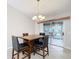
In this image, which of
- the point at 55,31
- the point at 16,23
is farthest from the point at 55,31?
the point at 16,23

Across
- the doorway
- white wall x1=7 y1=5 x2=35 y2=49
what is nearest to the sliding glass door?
the doorway

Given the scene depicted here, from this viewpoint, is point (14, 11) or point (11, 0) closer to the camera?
point (11, 0)

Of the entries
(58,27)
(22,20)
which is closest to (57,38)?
(58,27)

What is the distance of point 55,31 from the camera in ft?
23.6

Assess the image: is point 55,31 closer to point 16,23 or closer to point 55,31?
point 55,31

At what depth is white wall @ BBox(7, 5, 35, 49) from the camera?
5.97 meters

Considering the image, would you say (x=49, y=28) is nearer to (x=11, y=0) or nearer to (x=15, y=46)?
(x=11, y=0)

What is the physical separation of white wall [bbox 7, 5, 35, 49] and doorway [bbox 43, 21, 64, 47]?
1267 mm

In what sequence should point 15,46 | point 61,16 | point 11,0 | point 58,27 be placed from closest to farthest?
point 15,46 → point 11,0 → point 61,16 → point 58,27

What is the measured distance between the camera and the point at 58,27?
6.89m
